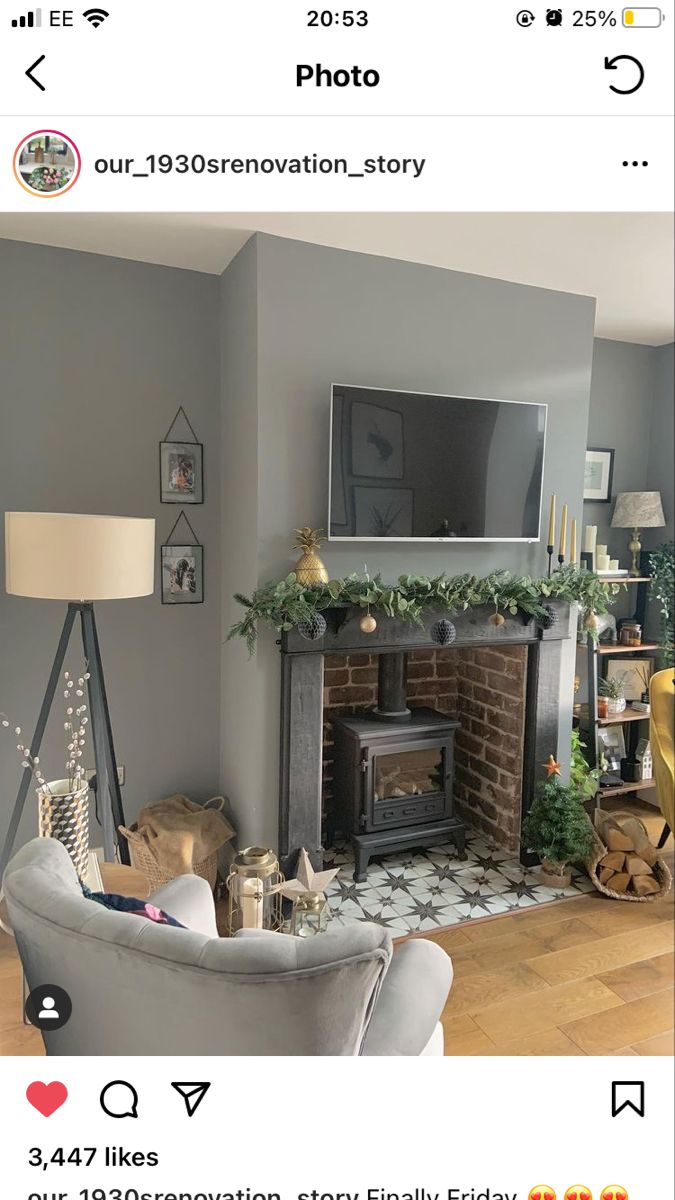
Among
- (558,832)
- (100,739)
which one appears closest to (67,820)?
(100,739)

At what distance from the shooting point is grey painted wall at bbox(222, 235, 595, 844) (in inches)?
71.3

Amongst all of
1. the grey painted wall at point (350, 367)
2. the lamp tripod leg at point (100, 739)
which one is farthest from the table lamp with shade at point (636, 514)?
the lamp tripod leg at point (100, 739)

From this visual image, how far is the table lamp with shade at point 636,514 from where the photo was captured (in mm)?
1983

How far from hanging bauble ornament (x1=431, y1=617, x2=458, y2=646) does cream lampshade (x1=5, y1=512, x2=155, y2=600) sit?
0.91 metres

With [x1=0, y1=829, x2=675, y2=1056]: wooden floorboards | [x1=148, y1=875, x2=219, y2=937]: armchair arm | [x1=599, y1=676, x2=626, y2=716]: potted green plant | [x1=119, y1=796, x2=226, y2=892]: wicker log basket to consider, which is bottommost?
[x1=0, y1=829, x2=675, y2=1056]: wooden floorboards

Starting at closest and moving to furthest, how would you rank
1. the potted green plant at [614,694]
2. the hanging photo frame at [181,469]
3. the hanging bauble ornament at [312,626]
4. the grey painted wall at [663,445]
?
the grey painted wall at [663,445] < the hanging bauble ornament at [312,626] < the hanging photo frame at [181,469] < the potted green plant at [614,694]

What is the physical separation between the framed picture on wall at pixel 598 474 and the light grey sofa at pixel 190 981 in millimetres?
1644

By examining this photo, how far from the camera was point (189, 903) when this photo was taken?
3.73 feet

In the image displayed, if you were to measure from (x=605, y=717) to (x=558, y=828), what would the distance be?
546 mm

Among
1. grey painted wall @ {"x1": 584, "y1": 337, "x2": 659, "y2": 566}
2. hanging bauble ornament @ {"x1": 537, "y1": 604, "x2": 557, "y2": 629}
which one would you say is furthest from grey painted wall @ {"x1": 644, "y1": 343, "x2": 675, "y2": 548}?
hanging bauble ornament @ {"x1": 537, "y1": 604, "x2": 557, "y2": 629}

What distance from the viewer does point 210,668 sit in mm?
2195
